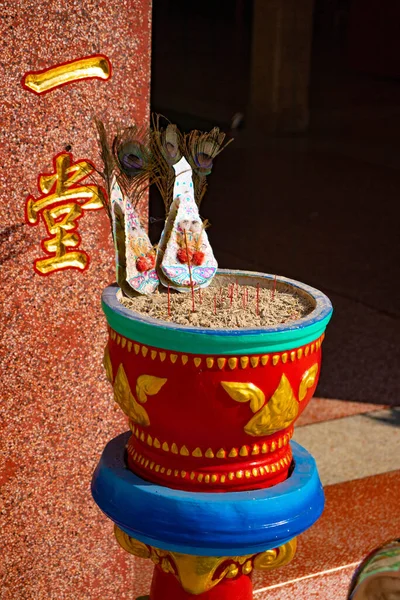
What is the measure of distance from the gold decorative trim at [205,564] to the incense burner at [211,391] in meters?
0.18

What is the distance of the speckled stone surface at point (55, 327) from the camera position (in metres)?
2.59

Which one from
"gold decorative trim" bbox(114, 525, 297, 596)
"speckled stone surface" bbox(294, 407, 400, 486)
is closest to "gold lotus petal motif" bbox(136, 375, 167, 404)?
"gold decorative trim" bbox(114, 525, 297, 596)

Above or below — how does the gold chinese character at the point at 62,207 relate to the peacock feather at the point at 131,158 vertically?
below

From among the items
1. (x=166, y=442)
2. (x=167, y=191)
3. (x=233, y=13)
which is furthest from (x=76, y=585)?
(x=233, y=13)

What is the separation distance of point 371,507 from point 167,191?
5.87 ft

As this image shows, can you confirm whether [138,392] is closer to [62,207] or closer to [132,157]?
[132,157]

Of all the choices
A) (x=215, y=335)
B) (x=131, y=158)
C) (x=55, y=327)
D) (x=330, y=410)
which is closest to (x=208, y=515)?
(x=215, y=335)

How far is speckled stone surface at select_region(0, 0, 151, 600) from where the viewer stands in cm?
259

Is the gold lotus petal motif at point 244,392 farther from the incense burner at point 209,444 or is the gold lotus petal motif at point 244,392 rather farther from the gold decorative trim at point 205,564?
the gold decorative trim at point 205,564

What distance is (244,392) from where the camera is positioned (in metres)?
1.99

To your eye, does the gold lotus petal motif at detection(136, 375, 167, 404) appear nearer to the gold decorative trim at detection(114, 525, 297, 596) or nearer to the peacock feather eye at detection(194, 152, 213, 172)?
the gold decorative trim at detection(114, 525, 297, 596)

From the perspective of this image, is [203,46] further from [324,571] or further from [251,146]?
[324,571]

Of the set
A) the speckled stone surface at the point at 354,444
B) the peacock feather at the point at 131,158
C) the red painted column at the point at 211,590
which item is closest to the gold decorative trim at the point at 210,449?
the red painted column at the point at 211,590

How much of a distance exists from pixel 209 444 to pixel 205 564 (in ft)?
0.99
